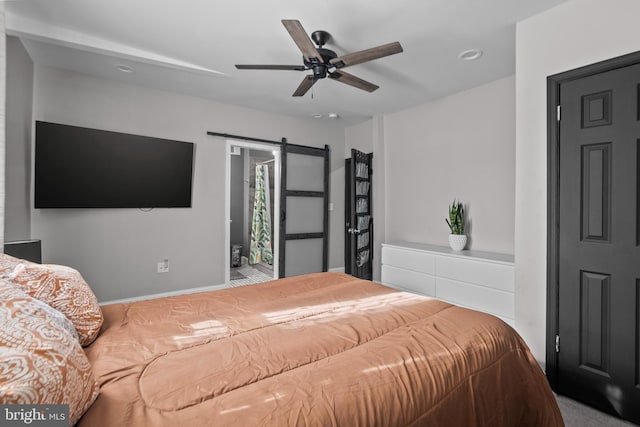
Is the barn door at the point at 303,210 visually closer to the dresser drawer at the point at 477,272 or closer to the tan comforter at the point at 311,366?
the dresser drawer at the point at 477,272

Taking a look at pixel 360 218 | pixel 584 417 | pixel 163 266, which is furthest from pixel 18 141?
pixel 584 417

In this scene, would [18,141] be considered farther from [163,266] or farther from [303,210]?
[303,210]

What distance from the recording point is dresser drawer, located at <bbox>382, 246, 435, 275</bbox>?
349cm

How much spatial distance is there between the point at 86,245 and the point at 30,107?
56.3 inches

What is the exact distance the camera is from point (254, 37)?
2.51 metres

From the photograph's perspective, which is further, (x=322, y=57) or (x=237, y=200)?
(x=237, y=200)

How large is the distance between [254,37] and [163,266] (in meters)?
2.77

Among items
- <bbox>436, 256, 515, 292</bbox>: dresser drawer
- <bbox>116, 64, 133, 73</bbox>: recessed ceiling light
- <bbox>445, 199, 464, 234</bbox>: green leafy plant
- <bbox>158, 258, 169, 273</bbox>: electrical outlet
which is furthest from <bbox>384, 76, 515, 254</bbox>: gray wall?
<bbox>116, 64, 133, 73</bbox>: recessed ceiling light

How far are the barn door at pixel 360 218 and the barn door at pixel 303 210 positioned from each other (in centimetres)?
56

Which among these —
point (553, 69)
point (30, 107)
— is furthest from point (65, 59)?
point (553, 69)

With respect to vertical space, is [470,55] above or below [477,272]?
above

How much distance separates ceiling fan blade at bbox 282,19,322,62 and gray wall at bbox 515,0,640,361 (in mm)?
1522

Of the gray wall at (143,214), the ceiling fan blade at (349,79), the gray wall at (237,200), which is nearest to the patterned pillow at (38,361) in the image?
the ceiling fan blade at (349,79)

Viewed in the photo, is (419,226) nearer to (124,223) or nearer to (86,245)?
(124,223)
